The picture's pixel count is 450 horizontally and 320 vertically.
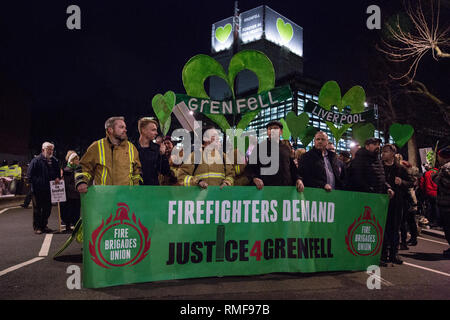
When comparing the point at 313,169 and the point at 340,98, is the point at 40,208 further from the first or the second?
the point at 340,98

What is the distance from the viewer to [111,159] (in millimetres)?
4238

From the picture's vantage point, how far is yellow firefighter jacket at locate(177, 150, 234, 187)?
4609mm

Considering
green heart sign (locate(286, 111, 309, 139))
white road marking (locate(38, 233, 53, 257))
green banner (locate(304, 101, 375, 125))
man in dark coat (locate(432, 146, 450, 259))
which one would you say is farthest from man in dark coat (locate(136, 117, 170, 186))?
green heart sign (locate(286, 111, 309, 139))

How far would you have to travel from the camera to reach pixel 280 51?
10781cm

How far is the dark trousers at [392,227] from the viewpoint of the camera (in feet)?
17.5

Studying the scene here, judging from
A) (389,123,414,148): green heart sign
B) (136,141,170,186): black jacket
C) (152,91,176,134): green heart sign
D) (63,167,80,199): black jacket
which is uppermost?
(152,91,176,134): green heart sign

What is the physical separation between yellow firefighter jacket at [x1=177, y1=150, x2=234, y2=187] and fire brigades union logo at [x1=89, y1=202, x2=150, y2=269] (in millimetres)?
1054

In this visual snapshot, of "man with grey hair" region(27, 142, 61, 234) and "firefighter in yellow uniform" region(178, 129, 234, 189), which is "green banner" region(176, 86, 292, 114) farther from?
"man with grey hair" region(27, 142, 61, 234)

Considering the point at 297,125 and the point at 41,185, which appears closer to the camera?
the point at 41,185

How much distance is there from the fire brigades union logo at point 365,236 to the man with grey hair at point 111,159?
10.3 ft

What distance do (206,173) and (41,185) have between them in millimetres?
4809

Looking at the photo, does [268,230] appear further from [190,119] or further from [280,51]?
[280,51]

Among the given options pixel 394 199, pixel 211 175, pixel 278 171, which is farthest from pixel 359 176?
pixel 211 175

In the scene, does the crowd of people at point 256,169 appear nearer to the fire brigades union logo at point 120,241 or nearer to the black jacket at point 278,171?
the black jacket at point 278,171
